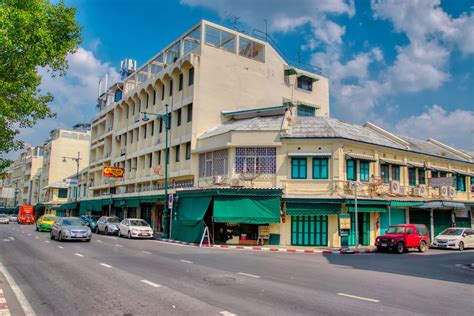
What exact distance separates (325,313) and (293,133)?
72.2ft

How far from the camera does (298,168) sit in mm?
28156

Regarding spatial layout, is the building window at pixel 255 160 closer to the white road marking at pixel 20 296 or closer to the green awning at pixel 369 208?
the green awning at pixel 369 208

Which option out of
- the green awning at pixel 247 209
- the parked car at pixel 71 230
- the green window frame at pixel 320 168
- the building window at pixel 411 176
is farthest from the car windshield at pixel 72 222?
the building window at pixel 411 176

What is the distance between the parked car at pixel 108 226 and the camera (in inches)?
1335

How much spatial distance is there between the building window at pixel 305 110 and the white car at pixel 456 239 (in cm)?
2014

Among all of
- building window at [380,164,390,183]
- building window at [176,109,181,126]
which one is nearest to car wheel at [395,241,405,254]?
building window at [380,164,390,183]

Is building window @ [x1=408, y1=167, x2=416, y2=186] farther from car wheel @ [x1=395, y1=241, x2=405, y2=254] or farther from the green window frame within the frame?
car wheel @ [x1=395, y1=241, x2=405, y2=254]

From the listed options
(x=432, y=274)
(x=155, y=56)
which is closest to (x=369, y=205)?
(x=432, y=274)

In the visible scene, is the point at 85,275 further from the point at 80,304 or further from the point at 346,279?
the point at 346,279

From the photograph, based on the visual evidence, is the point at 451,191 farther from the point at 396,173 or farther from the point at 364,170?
the point at 364,170

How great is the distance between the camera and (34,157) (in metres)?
102

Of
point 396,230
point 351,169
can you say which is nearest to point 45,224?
point 351,169

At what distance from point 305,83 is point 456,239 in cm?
2389

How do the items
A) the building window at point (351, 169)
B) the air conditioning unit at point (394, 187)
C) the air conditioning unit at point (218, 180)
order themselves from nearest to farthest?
the building window at point (351, 169) → the air conditioning unit at point (218, 180) → the air conditioning unit at point (394, 187)
